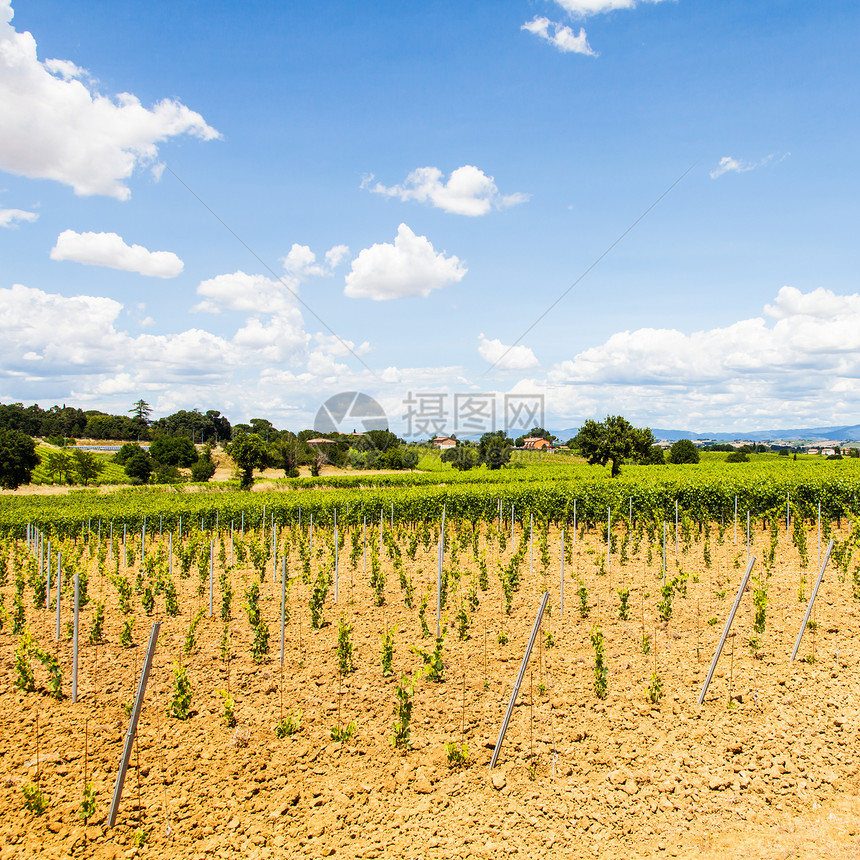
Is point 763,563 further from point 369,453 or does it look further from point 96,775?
point 369,453

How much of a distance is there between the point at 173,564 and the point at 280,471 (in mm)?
56581

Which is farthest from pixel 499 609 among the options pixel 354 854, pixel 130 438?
pixel 130 438

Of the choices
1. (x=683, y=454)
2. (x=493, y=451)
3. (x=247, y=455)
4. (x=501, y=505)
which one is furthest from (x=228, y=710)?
(x=683, y=454)

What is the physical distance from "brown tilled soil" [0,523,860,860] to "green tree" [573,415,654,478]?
37.9 meters

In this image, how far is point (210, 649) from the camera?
9.17 metres

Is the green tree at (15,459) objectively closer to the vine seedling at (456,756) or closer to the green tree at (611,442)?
the green tree at (611,442)

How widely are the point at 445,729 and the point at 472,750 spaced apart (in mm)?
488

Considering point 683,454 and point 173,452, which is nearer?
point 683,454

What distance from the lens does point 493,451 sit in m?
63.7

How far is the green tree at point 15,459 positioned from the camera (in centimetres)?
5825

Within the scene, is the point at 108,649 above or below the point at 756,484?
below

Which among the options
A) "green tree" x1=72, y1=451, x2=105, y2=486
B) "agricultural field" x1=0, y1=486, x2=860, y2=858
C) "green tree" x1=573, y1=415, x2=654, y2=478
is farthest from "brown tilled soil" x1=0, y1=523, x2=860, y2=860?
"green tree" x1=72, y1=451, x2=105, y2=486

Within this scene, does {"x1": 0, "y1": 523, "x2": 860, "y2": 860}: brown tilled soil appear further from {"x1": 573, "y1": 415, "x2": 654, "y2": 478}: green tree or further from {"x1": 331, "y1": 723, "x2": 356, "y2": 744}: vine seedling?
{"x1": 573, "y1": 415, "x2": 654, "y2": 478}: green tree

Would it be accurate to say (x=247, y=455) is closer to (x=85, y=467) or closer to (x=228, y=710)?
(x=85, y=467)
